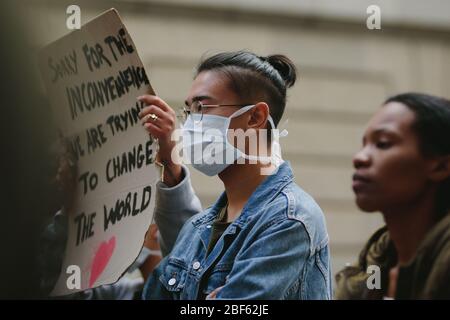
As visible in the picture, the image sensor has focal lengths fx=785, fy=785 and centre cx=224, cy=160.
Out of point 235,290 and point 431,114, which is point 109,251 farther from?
point 431,114

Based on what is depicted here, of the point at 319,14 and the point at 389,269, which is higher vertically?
the point at 319,14

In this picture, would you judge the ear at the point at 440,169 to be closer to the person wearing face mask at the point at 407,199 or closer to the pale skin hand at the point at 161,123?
the person wearing face mask at the point at 407,199

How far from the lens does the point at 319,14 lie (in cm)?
304

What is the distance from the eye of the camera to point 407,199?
2.48 metres

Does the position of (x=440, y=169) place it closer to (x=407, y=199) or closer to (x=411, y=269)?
(x=407, y=199)

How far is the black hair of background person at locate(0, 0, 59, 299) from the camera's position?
1.22 metres

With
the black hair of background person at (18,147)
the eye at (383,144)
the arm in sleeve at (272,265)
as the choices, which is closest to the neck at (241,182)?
the arm in sleeve at (272,265)

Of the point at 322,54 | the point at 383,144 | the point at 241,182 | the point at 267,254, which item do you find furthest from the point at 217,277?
the point at 322,54

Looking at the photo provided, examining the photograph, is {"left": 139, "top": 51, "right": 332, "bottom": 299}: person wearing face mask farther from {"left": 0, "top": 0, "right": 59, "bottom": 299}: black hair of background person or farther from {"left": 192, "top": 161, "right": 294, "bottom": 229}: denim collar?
{"left": 0, "top": 0, "right": 59, "bottom": 299}: black hair of background person

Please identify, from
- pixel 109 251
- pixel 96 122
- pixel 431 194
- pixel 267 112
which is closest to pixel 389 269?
pixel 431 194

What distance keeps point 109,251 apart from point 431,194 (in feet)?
3.38

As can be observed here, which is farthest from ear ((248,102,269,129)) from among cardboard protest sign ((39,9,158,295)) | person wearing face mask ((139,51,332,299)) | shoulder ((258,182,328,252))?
cardboard protest sign ((39,9,158,295))

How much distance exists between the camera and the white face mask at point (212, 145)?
7.57 ft

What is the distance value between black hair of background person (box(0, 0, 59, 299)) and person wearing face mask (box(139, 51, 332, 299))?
2.81 ft
